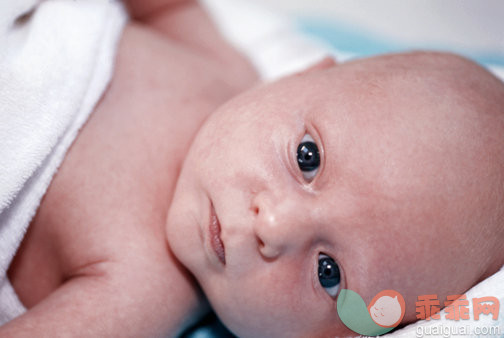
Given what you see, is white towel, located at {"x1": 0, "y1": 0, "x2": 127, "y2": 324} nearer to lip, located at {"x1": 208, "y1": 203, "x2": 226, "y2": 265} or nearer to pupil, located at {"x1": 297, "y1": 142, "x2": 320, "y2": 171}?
lip, located at {"x1": 208, "y1": 203, "x2": 226, "y2": 265}

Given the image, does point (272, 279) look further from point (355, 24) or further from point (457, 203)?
point (355, 24)

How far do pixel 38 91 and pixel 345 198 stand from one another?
2.05ft

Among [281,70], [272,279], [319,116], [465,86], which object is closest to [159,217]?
[272,279]

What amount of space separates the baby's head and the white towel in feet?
0.92

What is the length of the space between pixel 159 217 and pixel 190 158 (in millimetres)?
143

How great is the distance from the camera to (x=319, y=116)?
2.81ft

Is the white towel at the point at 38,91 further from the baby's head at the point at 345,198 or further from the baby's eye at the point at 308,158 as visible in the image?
the baby's eye at the point at 308,158

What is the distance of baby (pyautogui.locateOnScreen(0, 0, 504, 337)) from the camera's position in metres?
0.80

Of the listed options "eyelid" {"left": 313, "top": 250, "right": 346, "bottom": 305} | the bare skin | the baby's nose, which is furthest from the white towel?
"eyelid" {"left": 313, "top": 250, "right": 346, "bottom": 305}

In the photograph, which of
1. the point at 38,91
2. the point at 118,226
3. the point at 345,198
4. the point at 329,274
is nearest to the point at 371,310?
the point at 329,274

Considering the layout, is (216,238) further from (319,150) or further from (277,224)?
(319,150)

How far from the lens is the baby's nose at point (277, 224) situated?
0.80 metres

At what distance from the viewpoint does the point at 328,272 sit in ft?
2.76

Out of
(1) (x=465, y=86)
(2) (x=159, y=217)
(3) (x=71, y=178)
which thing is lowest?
(2) (x=159, y=217)
